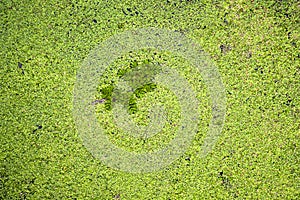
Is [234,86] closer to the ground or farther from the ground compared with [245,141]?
farther from the ground

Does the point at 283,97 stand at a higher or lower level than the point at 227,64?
lower

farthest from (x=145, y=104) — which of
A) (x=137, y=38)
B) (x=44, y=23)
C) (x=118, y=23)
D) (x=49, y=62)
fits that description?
(x=44, y=23)

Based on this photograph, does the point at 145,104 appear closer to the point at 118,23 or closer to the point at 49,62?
the point at 118,23

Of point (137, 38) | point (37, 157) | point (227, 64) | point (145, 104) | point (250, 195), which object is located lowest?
point (250, 195)

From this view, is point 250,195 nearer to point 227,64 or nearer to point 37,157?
point 227,64

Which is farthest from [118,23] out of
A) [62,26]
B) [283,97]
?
[283,97]
